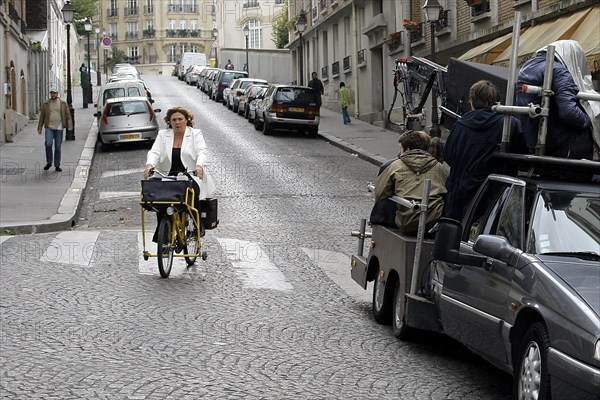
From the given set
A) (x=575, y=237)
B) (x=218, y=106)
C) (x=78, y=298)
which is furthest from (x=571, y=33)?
(x=218, y=106)

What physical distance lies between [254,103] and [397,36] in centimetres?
596

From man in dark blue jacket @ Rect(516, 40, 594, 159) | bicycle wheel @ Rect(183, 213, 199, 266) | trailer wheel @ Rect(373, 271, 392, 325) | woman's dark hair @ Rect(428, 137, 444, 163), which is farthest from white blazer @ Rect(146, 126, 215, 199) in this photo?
man in dark blue jacket @ Rect(516, 40, 594, 159)

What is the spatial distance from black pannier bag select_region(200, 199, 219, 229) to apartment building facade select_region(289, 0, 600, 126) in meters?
9.38

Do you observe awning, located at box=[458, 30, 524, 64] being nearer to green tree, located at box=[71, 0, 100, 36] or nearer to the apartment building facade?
the apartment building facade

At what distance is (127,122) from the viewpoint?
29.6 meters

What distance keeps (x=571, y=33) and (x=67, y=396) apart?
1594cm

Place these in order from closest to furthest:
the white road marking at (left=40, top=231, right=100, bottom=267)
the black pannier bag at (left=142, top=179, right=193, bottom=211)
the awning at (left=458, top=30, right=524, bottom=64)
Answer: the black pannier bag at (left=142, top=179, right=193, bottom=211) < the white road marking at (left=40, top=231, right=100, bottom=267) < the awning at (left=458, top=30, right=524, bottom=64)

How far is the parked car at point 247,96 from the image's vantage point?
4084 centimetres

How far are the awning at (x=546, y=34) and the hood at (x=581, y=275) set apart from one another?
15039 mm

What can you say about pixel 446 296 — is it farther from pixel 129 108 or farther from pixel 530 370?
pixel 129 108

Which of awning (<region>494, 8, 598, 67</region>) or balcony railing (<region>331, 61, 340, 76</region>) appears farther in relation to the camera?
balcony railing (<region>331, 61, 340, 76</region>)

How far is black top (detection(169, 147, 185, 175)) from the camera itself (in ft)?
38.6

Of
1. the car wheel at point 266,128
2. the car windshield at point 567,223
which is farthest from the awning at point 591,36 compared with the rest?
the car wheel at point 266,128

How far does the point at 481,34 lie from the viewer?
27250mm
